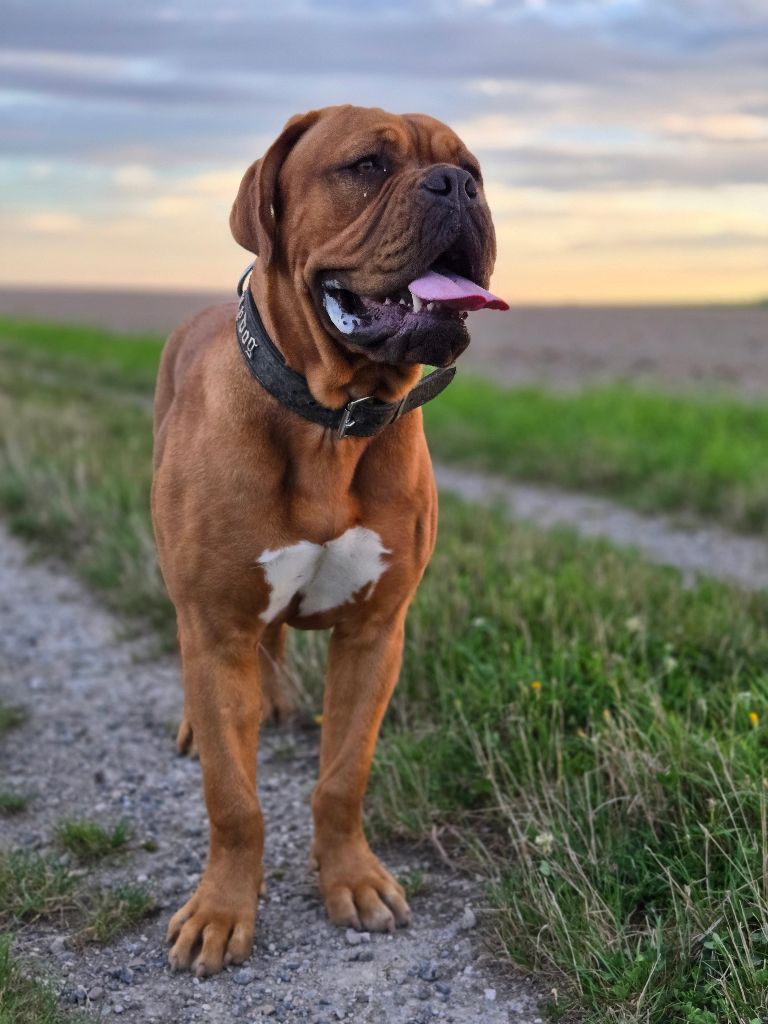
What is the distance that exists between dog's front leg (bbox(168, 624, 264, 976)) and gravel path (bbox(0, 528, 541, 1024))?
0.07 meters

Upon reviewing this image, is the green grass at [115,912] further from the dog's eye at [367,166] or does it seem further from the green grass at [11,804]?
the dog's eye at [367,166]

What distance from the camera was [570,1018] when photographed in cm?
282

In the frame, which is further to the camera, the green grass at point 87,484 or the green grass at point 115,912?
the green grass at point 87,484

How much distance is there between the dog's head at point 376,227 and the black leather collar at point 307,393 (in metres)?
0.15

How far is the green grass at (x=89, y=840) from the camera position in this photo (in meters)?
3.59

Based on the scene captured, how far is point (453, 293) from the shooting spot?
276cm

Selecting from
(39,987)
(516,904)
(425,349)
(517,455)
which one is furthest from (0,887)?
(517,455)

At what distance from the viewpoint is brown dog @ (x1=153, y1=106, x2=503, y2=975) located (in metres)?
2.81

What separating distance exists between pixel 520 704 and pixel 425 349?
4.86 ft

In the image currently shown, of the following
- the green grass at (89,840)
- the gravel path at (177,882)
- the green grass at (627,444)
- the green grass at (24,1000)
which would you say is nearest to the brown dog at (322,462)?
the gravel path at (177,882)

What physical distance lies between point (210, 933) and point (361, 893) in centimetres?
43

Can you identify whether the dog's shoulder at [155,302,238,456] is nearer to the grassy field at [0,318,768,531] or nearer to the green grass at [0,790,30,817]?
the green grass at [0,790,30,817]

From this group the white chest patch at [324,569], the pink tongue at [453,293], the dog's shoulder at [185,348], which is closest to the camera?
the pink tongue at [453,293]

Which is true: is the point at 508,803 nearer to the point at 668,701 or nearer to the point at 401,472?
the point at 668,701
